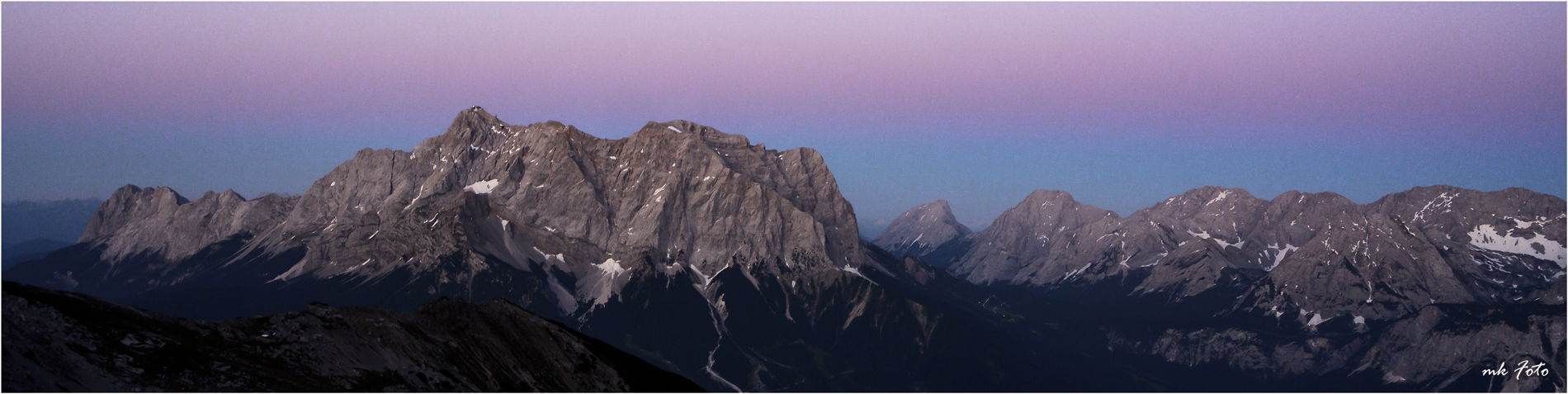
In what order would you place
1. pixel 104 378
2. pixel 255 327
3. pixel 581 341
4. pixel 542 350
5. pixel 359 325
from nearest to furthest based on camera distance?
pixel 104 378 < pixel 255 327 < pixel 359 325 < pixel 542 350 < pixel 581 341

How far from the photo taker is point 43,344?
9100 centimetres

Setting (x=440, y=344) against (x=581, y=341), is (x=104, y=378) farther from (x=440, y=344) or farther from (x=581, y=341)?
(x=581, y=341)

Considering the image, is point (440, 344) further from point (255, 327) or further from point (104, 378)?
point (104, 378)

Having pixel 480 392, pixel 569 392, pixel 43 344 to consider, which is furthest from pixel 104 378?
pixel 569 392

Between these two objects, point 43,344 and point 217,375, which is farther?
point 217,375

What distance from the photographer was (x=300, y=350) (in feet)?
369

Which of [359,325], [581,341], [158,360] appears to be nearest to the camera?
[158,360]

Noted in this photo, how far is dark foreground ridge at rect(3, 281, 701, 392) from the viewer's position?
91.4 meters

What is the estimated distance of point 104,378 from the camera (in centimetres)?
9088

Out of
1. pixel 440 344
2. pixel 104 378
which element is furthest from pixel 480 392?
pixel 104 378

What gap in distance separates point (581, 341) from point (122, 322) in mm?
70955

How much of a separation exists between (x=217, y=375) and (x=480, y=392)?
34.6m

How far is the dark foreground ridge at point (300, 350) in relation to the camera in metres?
91.4

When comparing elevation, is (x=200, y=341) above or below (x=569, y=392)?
above
